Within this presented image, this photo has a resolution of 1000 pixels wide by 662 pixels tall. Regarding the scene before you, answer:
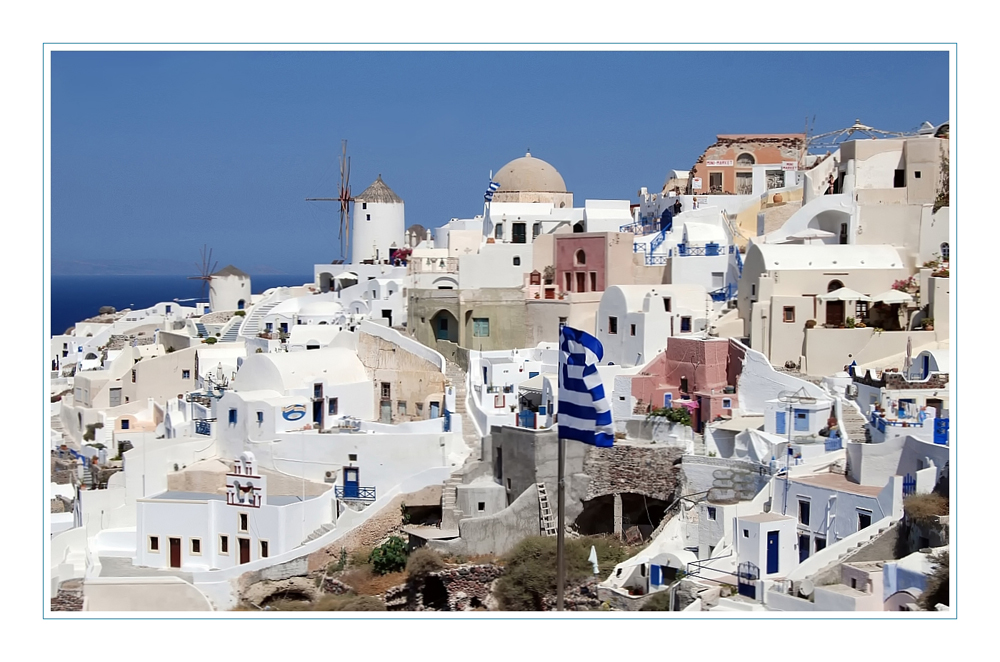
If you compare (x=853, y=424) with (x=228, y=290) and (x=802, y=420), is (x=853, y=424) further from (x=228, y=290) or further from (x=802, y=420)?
(x=228, y=290)

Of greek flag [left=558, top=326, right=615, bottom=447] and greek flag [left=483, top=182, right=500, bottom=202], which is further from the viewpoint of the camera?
greek flag [left=483, top=182, right=500, bottom=202]

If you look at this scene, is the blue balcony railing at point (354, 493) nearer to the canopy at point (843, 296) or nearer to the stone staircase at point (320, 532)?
the stone staircase at point (320, 532)

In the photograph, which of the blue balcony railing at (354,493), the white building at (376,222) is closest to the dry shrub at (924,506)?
the blue balcony railing at (354,493)

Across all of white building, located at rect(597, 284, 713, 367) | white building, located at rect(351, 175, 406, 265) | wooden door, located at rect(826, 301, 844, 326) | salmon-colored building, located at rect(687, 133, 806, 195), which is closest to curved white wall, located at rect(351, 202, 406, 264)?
white building, located at rect(351, 175, 406, 265)

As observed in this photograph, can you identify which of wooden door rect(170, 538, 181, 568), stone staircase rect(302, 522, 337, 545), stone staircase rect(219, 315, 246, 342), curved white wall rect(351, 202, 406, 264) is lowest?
wooden door rect(170, 538, 181, 568)

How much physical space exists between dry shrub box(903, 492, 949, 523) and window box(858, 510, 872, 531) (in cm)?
69

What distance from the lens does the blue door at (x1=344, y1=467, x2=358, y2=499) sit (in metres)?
25.0

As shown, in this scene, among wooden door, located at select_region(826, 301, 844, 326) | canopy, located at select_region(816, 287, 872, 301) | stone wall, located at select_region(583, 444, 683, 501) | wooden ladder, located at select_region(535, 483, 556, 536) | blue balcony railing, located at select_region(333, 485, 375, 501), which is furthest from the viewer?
wooden door, located at select_region(826, 301, 844, 326)

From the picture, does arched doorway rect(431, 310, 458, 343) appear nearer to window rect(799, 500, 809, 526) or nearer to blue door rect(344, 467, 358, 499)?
blue door rect(344, 467, 358, 499)

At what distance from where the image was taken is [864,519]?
19.8m

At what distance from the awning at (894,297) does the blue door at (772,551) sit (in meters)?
8.42

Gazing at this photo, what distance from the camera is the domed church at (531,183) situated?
40.8 meters

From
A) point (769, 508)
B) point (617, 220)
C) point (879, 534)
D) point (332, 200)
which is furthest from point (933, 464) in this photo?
point (332, 200)
